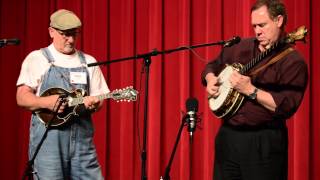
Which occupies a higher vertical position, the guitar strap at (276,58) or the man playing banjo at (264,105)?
the guitar strap at (276,58)

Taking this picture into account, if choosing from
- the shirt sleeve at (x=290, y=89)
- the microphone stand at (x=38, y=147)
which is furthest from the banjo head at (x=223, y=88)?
the microphone stand at (x=38, y=147)

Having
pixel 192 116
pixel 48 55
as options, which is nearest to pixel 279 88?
pixel 192 116

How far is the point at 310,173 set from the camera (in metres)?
4.64

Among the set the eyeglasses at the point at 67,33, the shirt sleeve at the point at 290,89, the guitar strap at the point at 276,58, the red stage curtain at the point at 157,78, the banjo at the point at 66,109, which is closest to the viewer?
the shirt sleeve at the point at 290,89

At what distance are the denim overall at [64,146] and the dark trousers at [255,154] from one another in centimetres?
97

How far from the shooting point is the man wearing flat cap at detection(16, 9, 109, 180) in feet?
10.9

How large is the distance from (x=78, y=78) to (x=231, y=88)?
1071 mm

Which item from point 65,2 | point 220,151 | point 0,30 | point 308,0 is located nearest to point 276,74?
point 220,151

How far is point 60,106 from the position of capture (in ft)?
11.0

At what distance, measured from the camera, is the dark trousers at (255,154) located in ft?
9.71

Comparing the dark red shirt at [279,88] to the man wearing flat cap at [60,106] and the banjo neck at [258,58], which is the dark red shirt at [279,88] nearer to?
the banjo neck at [258,58]

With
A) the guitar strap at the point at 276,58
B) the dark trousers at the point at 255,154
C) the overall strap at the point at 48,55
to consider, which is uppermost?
the overall strap at the point at 48,55

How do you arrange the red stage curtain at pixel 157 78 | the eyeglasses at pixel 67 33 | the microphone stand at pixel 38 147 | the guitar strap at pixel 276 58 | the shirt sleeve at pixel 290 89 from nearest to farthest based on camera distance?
the shirt sleeve at pixel 290 89 → the guitar strap at pixel 276 58 → the microphone stand at pixel 38 147 → the eyeglasses at pixel 67 33 → the red stage curtain at pixel 157 78

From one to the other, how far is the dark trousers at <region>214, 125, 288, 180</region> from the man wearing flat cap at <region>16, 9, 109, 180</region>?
97 cm
